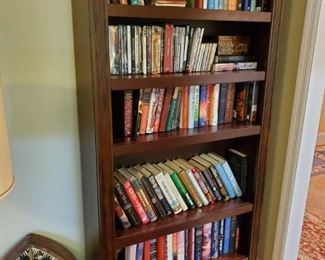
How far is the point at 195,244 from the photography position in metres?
1.47

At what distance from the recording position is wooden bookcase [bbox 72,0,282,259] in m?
1.02

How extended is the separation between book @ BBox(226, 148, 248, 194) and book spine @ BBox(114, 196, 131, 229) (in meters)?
0.56

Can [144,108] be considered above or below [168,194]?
above

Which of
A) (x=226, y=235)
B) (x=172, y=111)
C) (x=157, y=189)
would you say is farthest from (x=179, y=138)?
(x=226, y=235)

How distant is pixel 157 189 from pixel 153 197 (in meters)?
0.04

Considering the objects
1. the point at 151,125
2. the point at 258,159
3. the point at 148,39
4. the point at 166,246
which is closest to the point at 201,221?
the point at 166,246

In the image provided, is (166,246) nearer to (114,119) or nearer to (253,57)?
(114,119)

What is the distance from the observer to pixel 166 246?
1.41 metres

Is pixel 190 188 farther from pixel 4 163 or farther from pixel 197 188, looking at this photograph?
pixel 4 163

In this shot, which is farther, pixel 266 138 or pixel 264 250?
pixel 264 250

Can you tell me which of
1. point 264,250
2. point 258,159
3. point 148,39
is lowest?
point 264,250

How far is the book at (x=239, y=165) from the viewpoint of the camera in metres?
1.47

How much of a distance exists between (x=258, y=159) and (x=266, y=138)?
0.10m

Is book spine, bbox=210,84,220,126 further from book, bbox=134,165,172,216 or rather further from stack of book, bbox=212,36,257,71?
book, bbox=134,165,172,216
